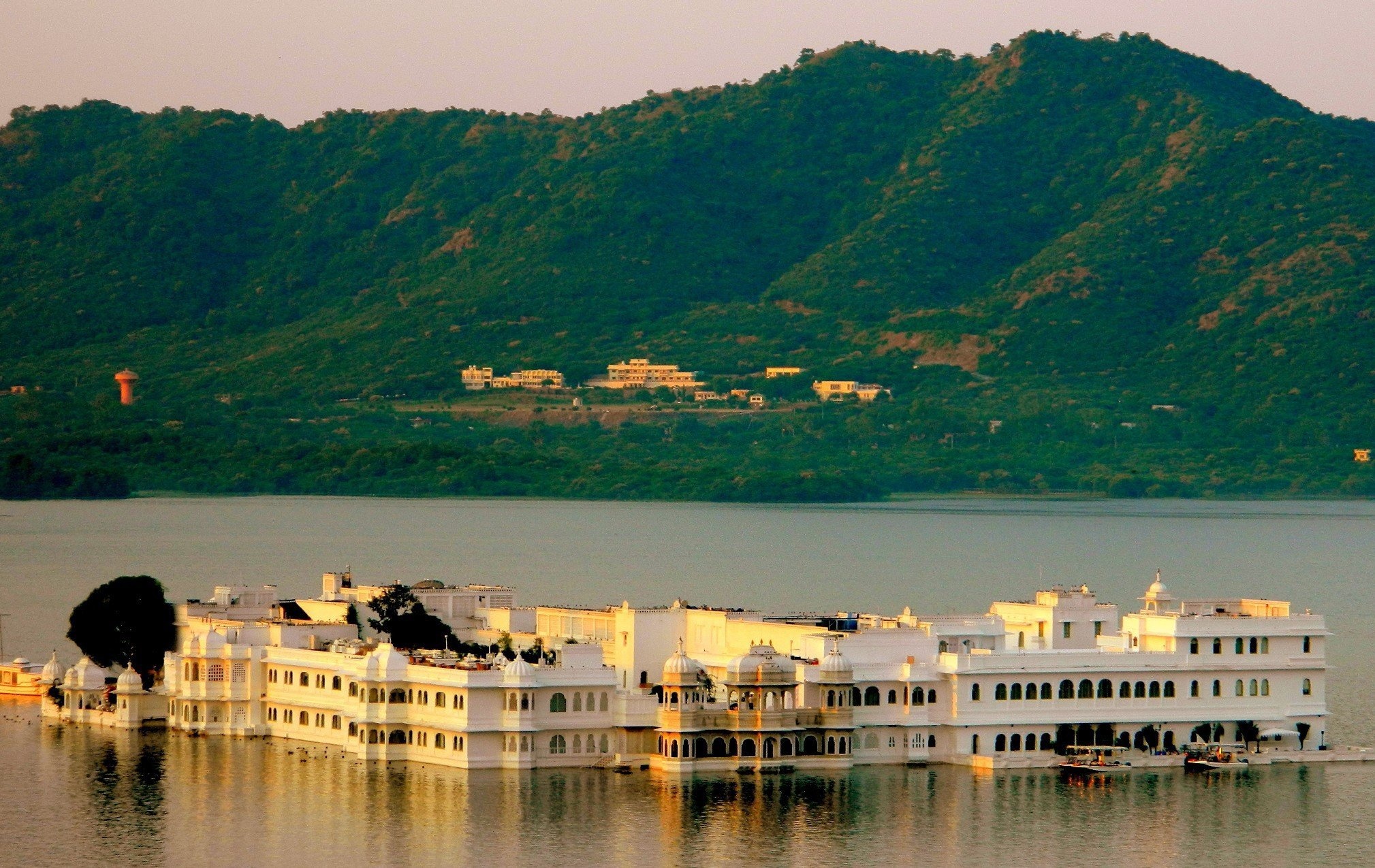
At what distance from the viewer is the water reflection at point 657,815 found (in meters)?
52.9

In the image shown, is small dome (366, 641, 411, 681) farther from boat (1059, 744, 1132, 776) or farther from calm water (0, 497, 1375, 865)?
boat (1059, 744, 1132, 776)

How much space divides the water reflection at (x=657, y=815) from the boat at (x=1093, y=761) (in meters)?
0.45

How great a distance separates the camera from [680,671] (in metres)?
58.2

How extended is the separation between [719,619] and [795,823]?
9960 millimetres

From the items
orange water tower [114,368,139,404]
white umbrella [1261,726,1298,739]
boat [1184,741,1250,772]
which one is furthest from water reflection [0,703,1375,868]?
orange water tower [114,368,139,404]

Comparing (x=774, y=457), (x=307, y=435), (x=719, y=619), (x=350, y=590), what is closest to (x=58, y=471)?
(x=307, y=435)

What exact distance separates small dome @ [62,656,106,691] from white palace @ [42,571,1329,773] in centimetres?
128

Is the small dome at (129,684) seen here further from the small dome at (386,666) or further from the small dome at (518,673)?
the small dome at (518,673)

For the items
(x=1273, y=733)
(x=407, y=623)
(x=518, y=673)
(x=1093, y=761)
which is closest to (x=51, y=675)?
(x=407, y=623)

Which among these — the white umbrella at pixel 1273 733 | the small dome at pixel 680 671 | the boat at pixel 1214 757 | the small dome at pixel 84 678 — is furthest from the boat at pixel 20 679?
the white umbrella at pixel 1273 733

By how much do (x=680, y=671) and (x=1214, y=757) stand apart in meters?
12.1

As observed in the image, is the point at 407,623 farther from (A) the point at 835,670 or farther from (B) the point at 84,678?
(A) the point at 835,670

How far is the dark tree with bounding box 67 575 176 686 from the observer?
70250mm

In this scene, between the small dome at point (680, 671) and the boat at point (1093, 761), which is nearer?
the small dome at point (680, 671)
